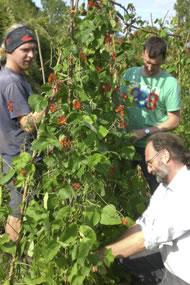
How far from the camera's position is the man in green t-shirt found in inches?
89.5

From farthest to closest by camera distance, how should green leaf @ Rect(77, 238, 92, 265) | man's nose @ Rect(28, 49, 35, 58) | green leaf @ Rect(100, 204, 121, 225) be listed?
man's nose @ Rect(28, 49, 35, 58) < green leaf @ Rect(100, 204, 121, 225) < green leaf @ Rect(77, 238, 92, 265)

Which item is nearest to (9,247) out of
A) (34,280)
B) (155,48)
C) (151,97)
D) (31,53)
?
(34,280)

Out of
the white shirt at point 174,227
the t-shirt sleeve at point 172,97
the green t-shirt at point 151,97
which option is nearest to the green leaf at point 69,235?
the white shirt at point 174,227

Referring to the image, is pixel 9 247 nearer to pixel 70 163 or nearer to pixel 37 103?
pixel 70 163

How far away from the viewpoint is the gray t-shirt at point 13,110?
68.5 inches

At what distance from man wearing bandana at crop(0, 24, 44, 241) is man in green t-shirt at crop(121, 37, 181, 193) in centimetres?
75

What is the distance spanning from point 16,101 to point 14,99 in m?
0.02

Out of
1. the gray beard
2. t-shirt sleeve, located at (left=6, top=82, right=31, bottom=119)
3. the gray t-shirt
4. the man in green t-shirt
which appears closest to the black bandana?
the gray t-shirt

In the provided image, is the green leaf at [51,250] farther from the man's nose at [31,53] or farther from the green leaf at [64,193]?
the man's nose at [31,53]

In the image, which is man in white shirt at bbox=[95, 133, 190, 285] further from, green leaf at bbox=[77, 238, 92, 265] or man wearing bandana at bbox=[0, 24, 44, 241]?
man wearing bandana at bbox=[0, 24, 44, 241]

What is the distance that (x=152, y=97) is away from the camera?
92.1 inches

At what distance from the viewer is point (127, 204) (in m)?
2.00

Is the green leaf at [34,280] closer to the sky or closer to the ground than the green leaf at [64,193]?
closer to the ground

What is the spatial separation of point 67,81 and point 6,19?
22.9 feet
